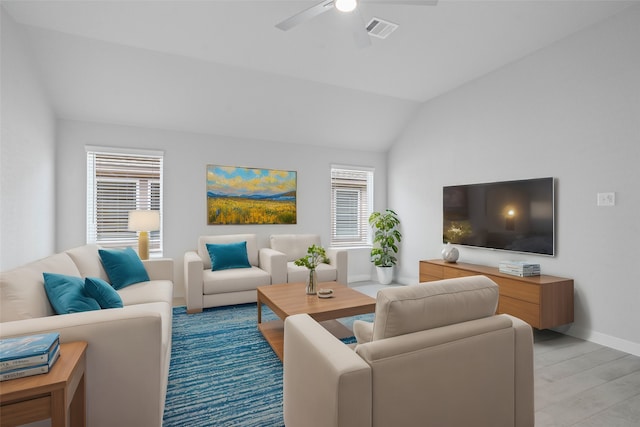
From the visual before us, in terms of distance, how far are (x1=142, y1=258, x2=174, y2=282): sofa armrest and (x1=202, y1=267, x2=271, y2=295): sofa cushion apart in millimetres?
462

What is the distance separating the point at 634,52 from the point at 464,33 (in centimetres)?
138

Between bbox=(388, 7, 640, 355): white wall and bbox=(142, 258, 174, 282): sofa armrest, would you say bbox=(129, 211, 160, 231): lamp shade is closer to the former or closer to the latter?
bbox=(142, 258, 174, 282): sofa armrest

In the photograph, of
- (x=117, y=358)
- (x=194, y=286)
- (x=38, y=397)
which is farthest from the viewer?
(x=194, y=286)

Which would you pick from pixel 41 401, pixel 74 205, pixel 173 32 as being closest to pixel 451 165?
pixel 173 32

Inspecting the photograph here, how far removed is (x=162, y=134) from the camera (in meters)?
4.36

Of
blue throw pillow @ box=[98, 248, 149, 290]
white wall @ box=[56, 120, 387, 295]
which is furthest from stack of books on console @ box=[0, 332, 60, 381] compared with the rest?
white wall @ box=[56, 120, 387, 295]

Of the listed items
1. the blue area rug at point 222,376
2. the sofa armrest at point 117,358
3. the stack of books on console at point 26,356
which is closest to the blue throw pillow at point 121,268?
the blue area rug at point 222,376

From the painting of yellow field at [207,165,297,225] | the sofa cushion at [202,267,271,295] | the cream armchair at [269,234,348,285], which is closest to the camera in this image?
the sofa cushion at [202,267,271,295]

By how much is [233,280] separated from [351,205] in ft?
8.68

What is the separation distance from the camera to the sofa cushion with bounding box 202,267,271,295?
3.79 meters

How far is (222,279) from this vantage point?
3.83m

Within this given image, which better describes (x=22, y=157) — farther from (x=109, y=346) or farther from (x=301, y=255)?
(x=301, y=255)

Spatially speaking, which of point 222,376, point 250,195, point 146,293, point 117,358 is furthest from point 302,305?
point 250,195

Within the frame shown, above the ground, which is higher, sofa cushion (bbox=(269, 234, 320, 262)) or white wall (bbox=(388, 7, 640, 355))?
white wall (bbox=(388, 7, 640, 355))
